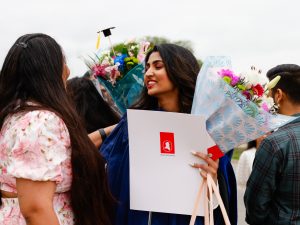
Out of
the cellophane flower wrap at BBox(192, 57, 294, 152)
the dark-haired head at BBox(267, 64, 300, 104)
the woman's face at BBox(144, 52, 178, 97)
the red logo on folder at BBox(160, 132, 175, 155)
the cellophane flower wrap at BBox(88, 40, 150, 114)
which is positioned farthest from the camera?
the dark-haired head at BBox(267, 64, 300, 104)

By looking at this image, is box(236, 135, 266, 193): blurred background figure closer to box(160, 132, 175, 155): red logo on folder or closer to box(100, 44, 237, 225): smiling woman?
box(100, 44, 237, 225): smiling woman

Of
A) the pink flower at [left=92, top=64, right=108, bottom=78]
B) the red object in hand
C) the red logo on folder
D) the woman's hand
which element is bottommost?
the woman's hand

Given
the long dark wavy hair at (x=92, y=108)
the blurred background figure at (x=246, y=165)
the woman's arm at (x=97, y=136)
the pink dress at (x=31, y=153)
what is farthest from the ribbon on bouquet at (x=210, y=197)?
the blurred background figure at (x=246, y=165)

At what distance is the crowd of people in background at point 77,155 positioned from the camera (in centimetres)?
183

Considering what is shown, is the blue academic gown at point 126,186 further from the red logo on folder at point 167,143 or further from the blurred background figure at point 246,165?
the blurred background figure at point 246,165

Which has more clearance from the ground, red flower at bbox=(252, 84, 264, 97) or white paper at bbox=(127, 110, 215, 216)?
red flower at bbox=(252, 84, 264, 97)

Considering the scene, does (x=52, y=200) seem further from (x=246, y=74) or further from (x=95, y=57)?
(x=95, y=57)

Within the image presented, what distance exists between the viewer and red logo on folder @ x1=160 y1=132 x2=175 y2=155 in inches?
94.2

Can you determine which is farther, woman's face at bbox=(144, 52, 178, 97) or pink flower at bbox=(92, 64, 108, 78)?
pink flower at bbox=(92, 64, 108, 78)

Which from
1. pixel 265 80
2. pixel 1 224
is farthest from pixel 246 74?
pixel 1 224

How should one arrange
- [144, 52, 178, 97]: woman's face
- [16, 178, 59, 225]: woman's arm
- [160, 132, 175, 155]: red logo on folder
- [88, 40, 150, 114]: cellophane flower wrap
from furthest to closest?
[88, 40, 150, 114]: cellophane flower wrap, [144, 52, 178, 97]: woman's face, [160, 132, 175, 155]: red logo on folder, [16, 178, 59, 225]: woman's arm

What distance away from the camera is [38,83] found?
1982mm

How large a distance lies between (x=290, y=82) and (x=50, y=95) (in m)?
1.76

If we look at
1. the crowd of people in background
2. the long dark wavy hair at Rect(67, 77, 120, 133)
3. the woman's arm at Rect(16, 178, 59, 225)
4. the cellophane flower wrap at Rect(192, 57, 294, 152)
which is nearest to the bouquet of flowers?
the cellophane flower wrap at Rect(192, 57, 294, 152)
